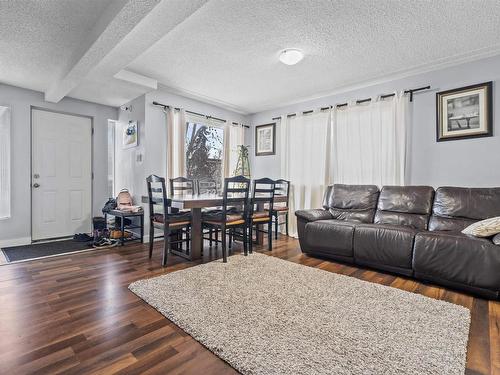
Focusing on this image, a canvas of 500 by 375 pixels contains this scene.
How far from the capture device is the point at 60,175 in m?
4.41

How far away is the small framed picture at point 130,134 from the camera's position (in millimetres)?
4375

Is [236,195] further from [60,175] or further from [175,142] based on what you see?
[60,175]

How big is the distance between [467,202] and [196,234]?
10.2 feet

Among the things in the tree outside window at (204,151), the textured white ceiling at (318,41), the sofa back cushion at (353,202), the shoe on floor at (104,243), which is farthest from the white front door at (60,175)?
the sofa back cushion at (353,202)

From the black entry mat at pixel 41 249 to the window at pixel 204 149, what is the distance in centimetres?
204

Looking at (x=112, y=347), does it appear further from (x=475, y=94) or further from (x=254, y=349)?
(x=475, y=94)

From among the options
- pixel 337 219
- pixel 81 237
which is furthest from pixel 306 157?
pixel 81 237

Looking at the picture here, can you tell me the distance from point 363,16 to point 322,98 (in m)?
2.22

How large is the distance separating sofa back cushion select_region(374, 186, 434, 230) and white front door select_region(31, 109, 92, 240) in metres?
4.76

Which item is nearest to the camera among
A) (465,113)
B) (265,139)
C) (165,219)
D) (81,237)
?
(165,219)

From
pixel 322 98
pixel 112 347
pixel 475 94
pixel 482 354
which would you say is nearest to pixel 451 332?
pixel 482 354

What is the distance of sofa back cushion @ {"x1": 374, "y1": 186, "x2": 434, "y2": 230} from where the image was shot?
127 inches

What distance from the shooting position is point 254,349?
1.53m

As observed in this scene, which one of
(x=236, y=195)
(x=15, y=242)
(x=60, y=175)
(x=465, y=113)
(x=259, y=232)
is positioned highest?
(x=465, y=113)
